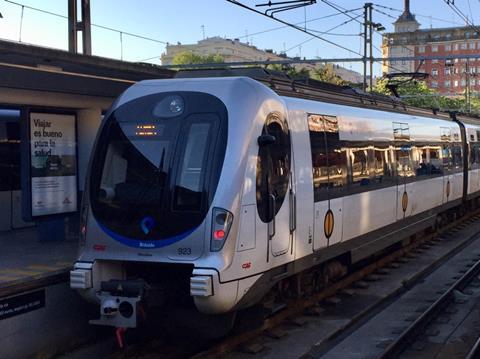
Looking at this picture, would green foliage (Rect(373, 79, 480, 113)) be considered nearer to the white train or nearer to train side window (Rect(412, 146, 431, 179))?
train side window (Rect(412, 146, 431, 179))

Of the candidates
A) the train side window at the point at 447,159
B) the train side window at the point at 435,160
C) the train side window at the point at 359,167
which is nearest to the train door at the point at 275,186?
the train side window at the point at 359,167

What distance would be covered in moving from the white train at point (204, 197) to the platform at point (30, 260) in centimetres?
52

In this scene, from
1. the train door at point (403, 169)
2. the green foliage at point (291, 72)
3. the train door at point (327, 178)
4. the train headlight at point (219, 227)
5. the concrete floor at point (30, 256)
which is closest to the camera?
the train headlight at point (219, 227)

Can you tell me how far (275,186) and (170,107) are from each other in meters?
1.43

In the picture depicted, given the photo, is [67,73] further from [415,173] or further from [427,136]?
[427,136]

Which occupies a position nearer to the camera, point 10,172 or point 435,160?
point 10,172

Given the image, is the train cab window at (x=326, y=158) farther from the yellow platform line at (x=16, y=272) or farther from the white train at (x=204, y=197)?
the yellow platform line at (x=16, y=272)

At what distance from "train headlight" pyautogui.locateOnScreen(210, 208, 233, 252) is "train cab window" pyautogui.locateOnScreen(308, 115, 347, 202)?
2014 mm

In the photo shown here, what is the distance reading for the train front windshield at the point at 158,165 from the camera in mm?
6391

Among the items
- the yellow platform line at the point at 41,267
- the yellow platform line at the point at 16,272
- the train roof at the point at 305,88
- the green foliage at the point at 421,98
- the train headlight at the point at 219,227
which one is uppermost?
the green foliage at the point at 421,98

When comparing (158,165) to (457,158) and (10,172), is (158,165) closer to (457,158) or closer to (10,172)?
(10,172)

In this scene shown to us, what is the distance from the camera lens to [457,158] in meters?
16.9

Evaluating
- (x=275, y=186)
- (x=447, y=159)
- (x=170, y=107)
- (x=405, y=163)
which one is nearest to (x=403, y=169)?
(x=405, y=163)

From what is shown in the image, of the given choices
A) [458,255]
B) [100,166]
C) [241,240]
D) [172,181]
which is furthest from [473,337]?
[458,255]
